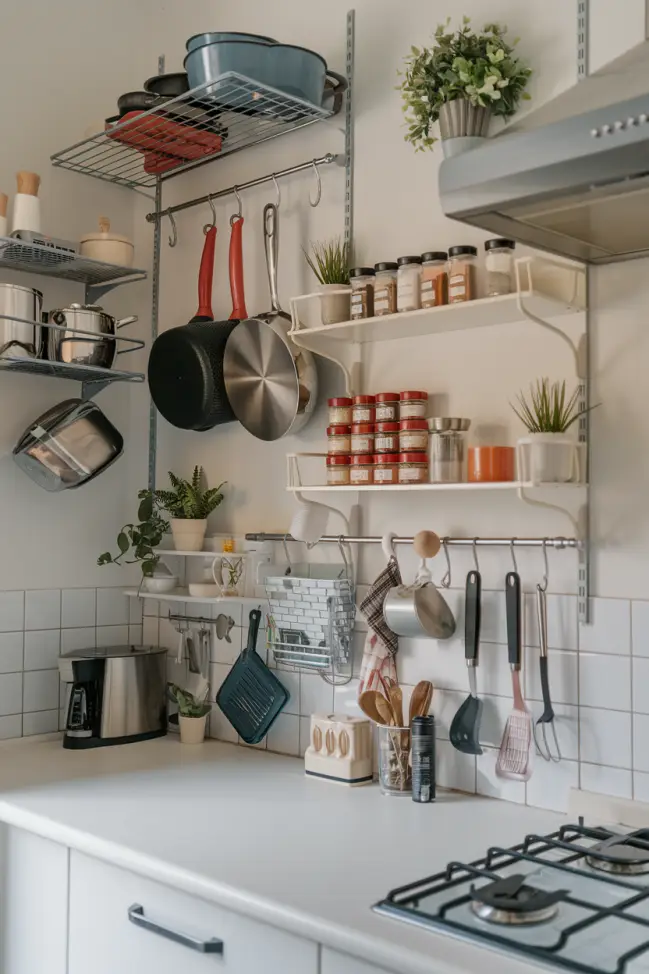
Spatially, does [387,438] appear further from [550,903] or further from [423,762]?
[550,903]

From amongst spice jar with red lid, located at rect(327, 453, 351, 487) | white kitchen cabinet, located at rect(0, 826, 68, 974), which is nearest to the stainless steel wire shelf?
spice jar with red lid, located at rect(327, 453, 351, 487)

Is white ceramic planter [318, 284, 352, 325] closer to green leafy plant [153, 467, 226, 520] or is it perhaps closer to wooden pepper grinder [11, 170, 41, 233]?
green leafy plant [153, 467, 226, 520]

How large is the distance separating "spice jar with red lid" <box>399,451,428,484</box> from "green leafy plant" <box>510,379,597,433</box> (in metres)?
0.20

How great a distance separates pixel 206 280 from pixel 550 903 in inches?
65.9

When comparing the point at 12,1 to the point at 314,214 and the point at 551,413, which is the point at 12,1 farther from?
the point at 551,413

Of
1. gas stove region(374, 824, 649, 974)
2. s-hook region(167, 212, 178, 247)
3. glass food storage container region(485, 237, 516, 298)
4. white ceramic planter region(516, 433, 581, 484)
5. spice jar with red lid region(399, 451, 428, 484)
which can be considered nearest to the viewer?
gas stove region(374, 824, 649, 974)

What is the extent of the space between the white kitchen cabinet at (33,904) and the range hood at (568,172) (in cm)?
133

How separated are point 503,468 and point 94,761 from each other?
1.16 meters

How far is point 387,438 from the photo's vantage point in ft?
6.53

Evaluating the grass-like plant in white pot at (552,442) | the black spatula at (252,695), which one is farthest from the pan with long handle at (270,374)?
the grass-like plant in white pot at (552,442)

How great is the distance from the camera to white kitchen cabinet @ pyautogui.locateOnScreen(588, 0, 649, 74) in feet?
5.77

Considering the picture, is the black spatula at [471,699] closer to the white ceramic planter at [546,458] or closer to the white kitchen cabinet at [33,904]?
the white ceramic planter at [546,458]

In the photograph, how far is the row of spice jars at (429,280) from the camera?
183 cm

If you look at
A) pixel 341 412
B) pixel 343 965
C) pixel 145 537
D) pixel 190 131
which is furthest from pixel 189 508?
pixel 343 965
